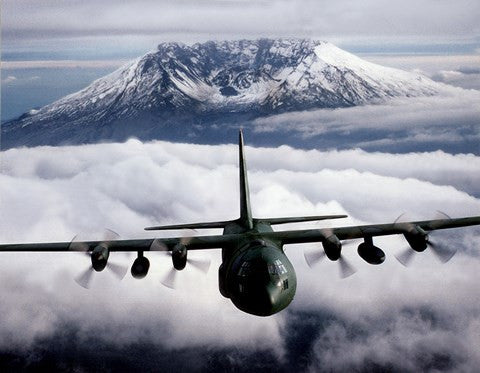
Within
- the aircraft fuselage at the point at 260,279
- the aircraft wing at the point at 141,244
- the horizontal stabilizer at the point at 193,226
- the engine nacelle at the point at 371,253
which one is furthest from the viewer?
the horizontal stabilizer at the point at 193,226

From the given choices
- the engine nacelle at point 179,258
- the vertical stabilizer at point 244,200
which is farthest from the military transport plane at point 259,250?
the vertical stabilizer at point 244,200

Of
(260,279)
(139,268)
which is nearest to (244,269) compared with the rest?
(260,279)

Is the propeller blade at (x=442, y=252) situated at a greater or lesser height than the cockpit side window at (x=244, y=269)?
lesser

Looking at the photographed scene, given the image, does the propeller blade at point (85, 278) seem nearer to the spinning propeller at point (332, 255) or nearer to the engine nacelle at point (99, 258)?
the engine nacelle at point (99, 258)

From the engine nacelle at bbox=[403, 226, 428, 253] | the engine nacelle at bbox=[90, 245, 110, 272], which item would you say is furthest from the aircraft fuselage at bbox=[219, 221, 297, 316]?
the engine nacelle at bbox=[403, 226, 428, 253]

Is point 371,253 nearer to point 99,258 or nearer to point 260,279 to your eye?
point 260,279

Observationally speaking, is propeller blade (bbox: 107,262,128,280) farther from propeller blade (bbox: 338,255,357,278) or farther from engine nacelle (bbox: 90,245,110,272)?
propeller blade (bbox: 338,255,357,278)

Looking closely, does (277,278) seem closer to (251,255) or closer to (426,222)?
(251,255)
